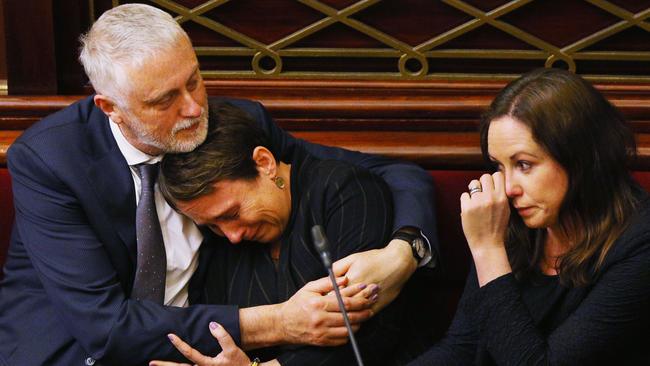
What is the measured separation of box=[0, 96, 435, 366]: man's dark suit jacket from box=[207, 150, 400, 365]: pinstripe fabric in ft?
0.20

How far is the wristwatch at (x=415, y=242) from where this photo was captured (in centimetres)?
217

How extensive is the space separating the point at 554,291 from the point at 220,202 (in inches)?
25.8

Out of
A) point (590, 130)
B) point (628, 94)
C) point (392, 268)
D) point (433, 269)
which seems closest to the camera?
point (590, 130)

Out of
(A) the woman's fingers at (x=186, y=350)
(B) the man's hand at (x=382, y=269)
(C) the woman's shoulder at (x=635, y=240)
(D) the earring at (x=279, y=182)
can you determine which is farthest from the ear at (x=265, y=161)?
(C) the woman's shoulder at (x=635, y=240)

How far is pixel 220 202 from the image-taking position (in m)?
2.11

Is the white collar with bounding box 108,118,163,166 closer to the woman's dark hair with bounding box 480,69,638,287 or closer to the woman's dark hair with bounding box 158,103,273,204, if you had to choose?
the woman's dark hair with bounding box 158,103,273,204

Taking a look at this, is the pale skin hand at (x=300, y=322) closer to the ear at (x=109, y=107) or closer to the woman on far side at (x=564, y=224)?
the woman on far side at (x=564, y=224)

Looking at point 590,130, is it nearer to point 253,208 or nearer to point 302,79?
point 253,208

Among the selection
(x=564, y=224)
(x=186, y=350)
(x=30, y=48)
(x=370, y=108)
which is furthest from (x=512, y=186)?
(x=30, y=48)

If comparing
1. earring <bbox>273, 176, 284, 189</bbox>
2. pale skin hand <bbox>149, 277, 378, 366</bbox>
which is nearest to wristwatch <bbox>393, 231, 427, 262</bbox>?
pale skin hand <bbox>149, 277, 378, 366</bbox>

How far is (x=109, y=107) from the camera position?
2119 mm

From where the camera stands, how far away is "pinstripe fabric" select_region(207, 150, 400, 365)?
7.04 feet

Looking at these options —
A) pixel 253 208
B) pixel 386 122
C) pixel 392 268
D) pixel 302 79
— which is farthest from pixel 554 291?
pixel 302 79

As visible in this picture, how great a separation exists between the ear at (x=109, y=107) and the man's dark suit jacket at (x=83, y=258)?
9cm
